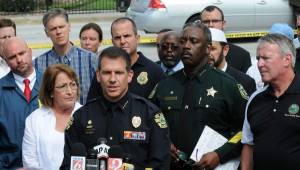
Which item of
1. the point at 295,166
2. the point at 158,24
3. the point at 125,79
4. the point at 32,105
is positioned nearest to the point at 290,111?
the point at 295,166

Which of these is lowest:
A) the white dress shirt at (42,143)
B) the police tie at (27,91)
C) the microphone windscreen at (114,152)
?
the white dress shirt at (42,143)

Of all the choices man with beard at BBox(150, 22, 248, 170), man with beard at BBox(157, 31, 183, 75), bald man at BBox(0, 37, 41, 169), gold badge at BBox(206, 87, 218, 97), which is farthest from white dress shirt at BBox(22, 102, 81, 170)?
man with beard at BBox(157, 31, 183, 75)

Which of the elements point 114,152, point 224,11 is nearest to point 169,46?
point 114,152

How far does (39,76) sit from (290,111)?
2.45m

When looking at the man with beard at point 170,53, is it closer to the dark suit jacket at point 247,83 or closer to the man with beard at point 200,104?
the dark suit jacket at point 247,83

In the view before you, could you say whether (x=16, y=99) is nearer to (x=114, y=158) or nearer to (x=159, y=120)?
(x=159, y=120)

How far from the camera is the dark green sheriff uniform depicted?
4969 millimetres

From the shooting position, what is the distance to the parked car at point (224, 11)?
15.5m

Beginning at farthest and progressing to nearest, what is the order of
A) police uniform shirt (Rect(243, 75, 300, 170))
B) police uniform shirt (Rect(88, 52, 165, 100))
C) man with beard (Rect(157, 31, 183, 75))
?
man with beard (Rect(157, 31, 183, 75)) < police uniform shirt (Rect(88, 52, 165, 100)) < police uniform shirt (Rect(243, 75, 300, 170))

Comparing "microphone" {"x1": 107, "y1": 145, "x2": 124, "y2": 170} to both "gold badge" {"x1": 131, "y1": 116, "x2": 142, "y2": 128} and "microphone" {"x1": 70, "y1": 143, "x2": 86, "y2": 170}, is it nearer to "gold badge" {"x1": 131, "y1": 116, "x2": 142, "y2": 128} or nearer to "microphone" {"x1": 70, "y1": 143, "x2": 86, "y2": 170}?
"microphone" {"x1": 70, "y1": 143, "x2": 86, "y2": 170}

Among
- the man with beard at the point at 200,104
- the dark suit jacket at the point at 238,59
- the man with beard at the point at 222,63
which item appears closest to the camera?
the man with beard at the point at 200,104

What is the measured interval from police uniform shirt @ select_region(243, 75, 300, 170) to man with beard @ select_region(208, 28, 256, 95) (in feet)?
2.48

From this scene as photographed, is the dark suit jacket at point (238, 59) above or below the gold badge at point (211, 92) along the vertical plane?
below

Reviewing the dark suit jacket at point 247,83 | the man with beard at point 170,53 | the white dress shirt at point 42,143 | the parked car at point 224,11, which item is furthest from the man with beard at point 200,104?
the parked car at point 224,11
